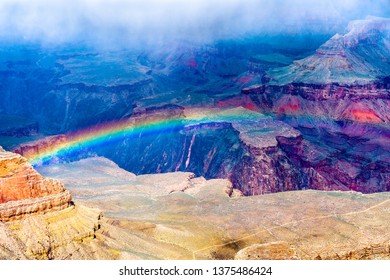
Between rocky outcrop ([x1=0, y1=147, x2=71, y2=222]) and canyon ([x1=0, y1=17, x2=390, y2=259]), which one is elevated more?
rocky outcrop ([x1=0, y1=147, x2=71, y2=222])

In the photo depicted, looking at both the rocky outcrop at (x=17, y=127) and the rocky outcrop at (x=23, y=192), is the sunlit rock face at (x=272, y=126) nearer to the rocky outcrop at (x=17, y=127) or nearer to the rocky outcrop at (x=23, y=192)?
the rocky outcrop at (x=17, y=127)

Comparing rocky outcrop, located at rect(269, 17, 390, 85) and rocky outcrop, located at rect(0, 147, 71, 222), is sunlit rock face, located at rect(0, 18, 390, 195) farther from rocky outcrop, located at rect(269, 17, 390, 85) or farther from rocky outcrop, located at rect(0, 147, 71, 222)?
rocky outcrop, located at rect(0, 147, 71, 222)

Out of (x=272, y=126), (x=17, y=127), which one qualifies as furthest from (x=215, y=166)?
(x=17, y=127)

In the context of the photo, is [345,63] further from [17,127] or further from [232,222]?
[232,222]

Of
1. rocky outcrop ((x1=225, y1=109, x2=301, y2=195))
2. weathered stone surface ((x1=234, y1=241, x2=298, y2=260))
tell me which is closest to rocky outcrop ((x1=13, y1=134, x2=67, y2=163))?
rocky outcrop ((x1=225, y1=109, x2=301, y2=195))

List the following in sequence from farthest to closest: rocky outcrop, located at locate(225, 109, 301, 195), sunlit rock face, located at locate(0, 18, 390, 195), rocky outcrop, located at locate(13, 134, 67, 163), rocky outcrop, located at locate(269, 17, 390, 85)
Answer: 1. rocky outcrop, located at locate(269, 17, 390, 85)
2. rocky outcrop, located at locate(13, 134, 67, 163)
3. sunlit rock face, located at locate(0, 18, 390, 195)
4. rocky outcrop, located at locate(225, 109, 301, 195)

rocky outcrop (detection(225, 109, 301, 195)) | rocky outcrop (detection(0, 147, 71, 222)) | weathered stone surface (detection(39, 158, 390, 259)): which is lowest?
rocky outcrop (detection(225, 109, 301, 195))

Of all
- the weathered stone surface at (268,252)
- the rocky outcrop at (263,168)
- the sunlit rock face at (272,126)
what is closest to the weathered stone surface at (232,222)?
the weathered stone surface at (268,252)

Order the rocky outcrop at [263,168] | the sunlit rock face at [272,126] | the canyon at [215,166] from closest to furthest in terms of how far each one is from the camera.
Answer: the canyon at [215,166] → the rocky outcrop at [263,168] → the sunlit rock face at [272,126]
